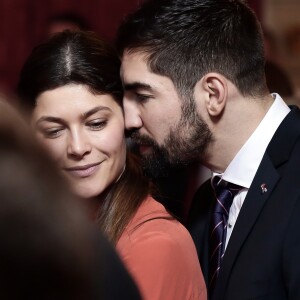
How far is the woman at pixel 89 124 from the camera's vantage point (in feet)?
5.58

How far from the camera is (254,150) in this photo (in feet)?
5.83

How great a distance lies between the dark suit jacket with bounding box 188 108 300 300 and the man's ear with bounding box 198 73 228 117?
0.54 ft

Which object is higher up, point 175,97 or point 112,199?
point 175,97

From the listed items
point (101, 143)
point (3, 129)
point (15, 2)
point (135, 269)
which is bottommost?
point (135, 269)

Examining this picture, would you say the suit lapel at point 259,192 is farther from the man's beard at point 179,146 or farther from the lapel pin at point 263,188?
the man's beard at point 179,146

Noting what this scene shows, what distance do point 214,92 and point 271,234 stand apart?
1.36ft

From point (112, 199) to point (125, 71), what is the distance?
32cm

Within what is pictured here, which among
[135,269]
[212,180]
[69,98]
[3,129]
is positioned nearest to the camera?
[3,129]

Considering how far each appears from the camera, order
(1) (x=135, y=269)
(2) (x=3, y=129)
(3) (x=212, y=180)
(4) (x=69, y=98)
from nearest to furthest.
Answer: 1. (2) (x=3, y=129)
2. (1) (x=135, y=269)
3. (4) (x=69, y=98)
4. (3) (x=212, y=180)

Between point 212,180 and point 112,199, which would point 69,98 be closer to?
point 112,199

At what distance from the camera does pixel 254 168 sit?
1.77 metres

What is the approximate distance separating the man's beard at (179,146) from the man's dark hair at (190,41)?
0.08 metres

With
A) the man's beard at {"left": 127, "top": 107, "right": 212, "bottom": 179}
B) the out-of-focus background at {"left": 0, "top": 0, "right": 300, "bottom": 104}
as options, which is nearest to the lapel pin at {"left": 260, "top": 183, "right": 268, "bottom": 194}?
the man's beard at {"left": 127, "top": 107, "right": 212, "bottom": 179}

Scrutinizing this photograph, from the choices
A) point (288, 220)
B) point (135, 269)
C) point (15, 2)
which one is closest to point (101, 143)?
point (135, 269)
